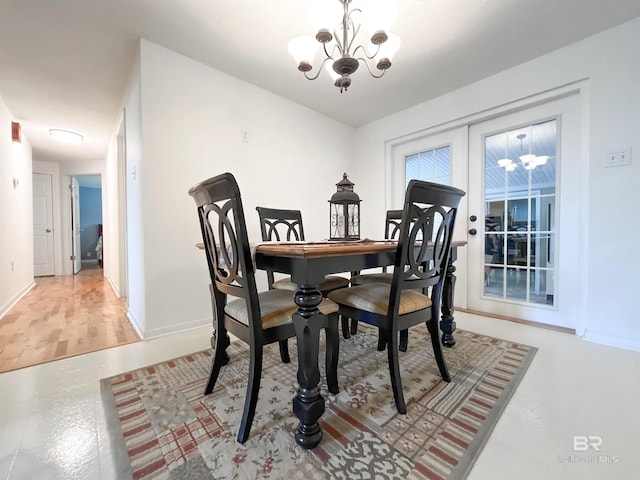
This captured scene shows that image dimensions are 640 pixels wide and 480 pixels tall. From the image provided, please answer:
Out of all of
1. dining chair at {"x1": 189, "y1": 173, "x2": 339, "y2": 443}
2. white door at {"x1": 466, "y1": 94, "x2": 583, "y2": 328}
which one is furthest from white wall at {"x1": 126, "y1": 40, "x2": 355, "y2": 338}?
white door at {"x1": 466, "y1": 94, "x2": 583, "y2": 328}

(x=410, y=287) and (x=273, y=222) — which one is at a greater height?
(x=273, y=222)

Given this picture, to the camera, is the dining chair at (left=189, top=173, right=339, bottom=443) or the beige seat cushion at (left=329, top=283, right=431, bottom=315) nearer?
the dining chair at (left=189, top=173, right=339, bottom=443)

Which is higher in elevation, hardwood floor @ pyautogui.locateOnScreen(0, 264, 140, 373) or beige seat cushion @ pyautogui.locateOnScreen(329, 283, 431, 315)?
beige seat cushion @ pyautogui.locateOnScreen(329, 283, 431, 315)

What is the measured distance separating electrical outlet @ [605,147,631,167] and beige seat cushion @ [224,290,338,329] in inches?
91.0

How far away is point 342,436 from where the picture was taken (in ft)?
3.42

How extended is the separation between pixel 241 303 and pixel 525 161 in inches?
108

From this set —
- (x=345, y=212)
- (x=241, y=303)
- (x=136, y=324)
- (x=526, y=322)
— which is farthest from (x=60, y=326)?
(x=526, y=322)

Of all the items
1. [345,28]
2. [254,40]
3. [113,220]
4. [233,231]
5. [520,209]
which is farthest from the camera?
[113,220]

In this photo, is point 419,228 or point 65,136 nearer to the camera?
point 419,228

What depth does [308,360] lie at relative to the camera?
0.97 m

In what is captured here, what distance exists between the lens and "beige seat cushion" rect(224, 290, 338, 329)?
1.09 metres

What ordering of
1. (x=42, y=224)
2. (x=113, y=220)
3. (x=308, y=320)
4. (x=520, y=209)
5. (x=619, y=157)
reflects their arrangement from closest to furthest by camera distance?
(x=308, y=320)
(x=619, y=157)
(x=520, y=209)
(x=113, y=220)
(x=42, y=224)

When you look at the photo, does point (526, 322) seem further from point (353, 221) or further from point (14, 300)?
point (14, 300)

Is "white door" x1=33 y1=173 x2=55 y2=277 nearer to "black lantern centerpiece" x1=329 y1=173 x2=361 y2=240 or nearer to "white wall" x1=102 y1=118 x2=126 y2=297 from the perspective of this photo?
"white wall" x1=102 y1=118 x2=126 y2=297
